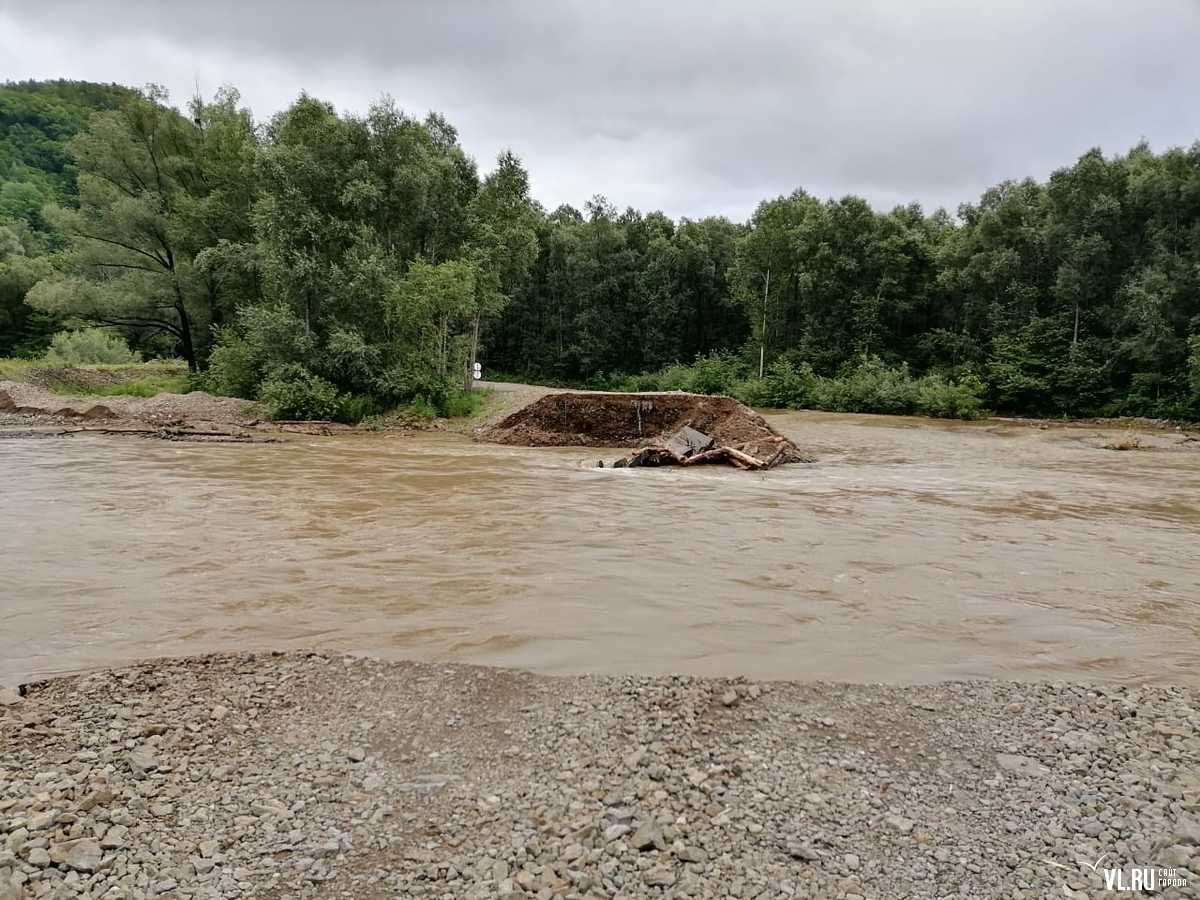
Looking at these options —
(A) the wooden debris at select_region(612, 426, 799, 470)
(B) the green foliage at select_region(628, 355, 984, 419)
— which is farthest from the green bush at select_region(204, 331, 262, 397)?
(B) the green foliage at select_region(628, 355, 984, 419)

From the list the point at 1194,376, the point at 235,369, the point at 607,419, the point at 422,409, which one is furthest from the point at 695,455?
the point at 1194,376

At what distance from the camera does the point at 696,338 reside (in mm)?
60375

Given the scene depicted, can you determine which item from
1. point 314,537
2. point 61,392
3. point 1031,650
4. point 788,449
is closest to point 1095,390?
point 788,449

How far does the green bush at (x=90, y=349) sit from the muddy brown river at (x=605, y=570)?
25854 mm

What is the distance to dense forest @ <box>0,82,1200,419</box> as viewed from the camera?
24.9 metres

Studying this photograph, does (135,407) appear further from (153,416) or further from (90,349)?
(90,349)

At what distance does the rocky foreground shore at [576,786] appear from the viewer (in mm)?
2832

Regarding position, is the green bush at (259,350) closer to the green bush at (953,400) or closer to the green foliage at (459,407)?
the green foliage at (459,407)

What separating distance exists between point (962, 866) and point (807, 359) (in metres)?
46.5

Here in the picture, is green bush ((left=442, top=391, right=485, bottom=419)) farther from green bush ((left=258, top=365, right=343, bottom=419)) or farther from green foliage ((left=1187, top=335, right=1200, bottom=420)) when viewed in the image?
green foliage ((left=1187, top=335, right=1200, bottom=420))

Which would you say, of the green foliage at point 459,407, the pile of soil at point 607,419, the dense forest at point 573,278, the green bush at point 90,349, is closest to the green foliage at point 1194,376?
the dense forest at point 573,278

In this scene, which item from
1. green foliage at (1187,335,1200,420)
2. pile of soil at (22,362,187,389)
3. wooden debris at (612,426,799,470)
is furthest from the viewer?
green foliage at (1187,335,1200,420)

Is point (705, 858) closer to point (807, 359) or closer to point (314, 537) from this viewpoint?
point (314, 537)

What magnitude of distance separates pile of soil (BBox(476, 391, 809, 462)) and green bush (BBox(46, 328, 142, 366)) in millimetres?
26059
